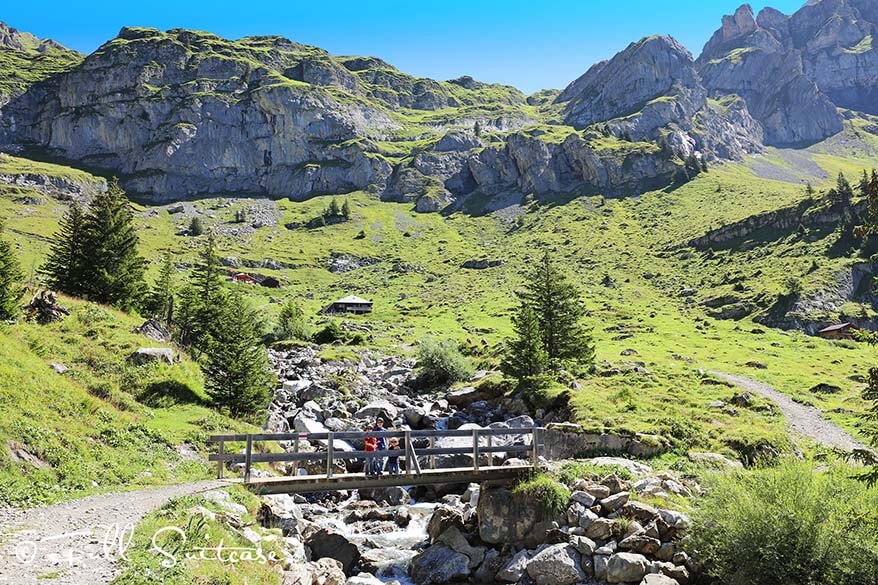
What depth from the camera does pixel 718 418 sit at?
1427 inches

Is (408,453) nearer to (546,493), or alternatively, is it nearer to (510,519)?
(510,519)

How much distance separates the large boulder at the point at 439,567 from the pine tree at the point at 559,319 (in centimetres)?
3504

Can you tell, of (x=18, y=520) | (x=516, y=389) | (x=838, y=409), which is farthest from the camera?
(x=516, y=389)

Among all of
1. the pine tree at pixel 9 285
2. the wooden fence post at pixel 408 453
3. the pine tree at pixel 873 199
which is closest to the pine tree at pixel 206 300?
the pine tree at pixel 9 285

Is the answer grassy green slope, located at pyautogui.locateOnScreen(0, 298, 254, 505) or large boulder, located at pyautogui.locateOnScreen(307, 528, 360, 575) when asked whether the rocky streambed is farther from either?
grassy green slope, located at pyautogui.locateOnScreen(0, 298, 254, 505)

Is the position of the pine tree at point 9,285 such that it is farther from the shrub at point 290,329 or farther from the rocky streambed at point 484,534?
the shrub at point 290,329

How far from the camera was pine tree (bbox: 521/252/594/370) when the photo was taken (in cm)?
5550

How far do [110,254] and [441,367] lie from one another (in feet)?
106

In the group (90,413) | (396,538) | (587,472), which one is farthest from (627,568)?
(90,413)

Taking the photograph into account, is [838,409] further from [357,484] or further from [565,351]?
[357,484]

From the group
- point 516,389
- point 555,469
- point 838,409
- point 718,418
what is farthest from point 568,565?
point 838,409

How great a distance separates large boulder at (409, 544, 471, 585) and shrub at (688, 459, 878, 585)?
8.37 meters

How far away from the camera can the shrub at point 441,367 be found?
58719mm

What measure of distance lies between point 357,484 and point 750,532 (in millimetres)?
13344
